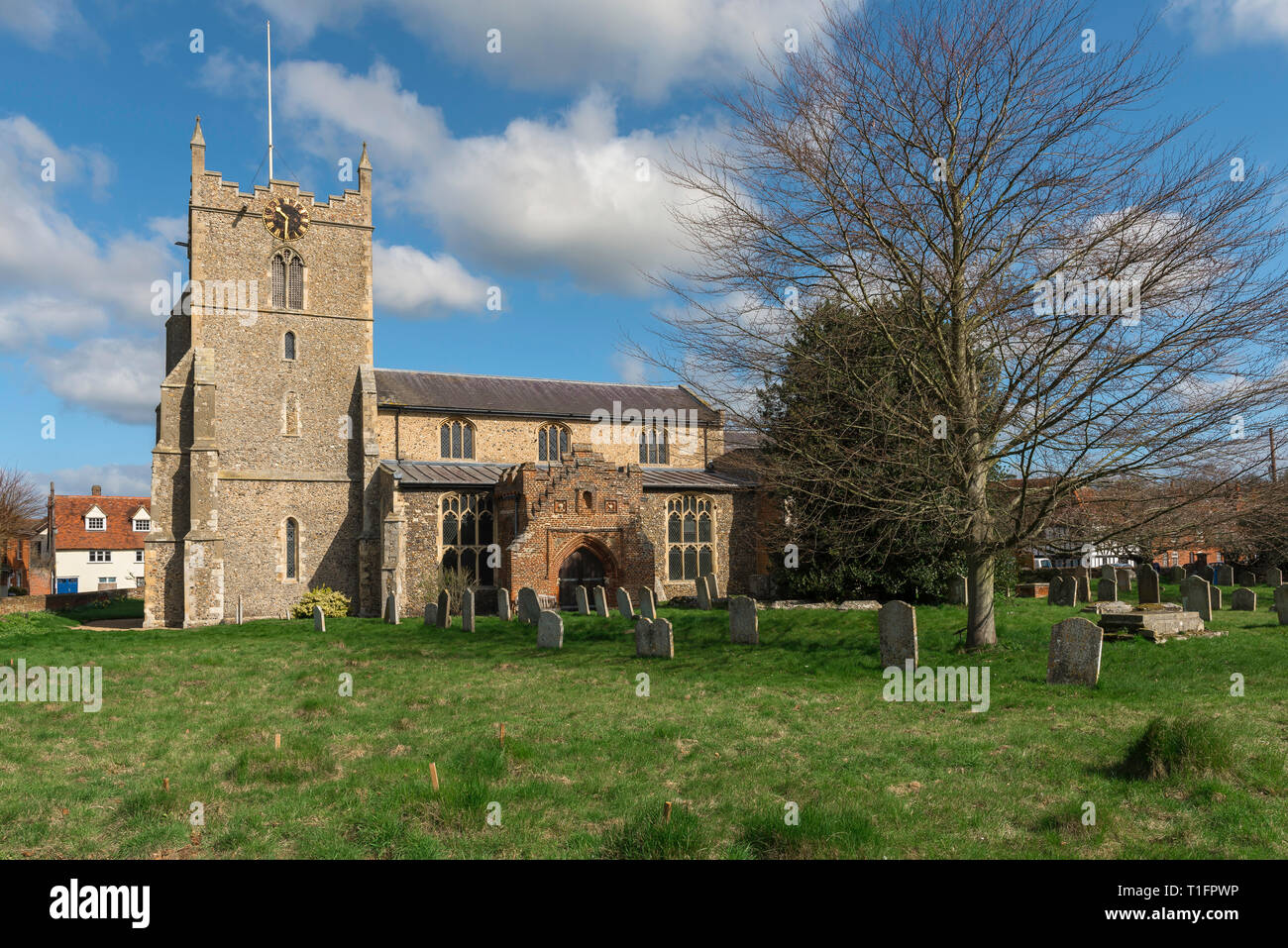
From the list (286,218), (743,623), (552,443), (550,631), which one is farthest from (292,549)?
(743,623)

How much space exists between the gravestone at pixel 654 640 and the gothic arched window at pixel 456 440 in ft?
52.6

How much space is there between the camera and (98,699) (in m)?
10.3

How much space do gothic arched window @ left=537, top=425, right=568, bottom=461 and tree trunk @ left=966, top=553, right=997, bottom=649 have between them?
1890 centimetres

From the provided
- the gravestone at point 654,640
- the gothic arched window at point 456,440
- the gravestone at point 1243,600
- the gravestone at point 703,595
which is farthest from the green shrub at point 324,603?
the gravestone at point 1243,600

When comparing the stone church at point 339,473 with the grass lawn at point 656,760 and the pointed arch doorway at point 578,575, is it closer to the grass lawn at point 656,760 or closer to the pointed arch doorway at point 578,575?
the pointed arch doorway at point 578,575

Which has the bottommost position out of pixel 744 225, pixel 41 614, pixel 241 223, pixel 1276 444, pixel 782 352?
pixel 41 614

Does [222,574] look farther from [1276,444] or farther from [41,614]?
[1276,444]

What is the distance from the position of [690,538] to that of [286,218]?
1732 centimetres

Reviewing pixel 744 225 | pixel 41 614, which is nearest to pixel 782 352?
pixel 744 225

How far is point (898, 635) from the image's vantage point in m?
12.0

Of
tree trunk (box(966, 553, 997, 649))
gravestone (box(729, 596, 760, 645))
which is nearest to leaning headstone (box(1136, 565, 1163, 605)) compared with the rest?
tree trunk (box(966, 553, 997, 649))

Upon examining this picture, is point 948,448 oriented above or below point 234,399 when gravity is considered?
below

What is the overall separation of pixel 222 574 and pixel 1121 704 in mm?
23926

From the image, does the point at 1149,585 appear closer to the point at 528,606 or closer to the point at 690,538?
the point at 528,606
